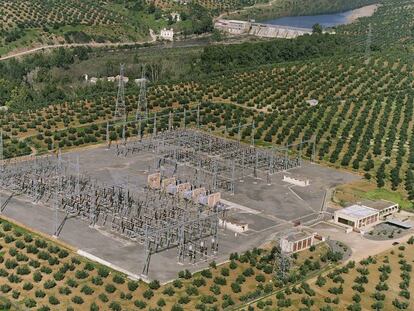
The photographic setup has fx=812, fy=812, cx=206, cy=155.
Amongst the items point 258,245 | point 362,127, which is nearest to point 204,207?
point 258,245

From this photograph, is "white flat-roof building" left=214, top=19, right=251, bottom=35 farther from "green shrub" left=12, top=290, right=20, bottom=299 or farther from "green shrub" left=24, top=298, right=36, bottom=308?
"green shrub" left=24, top=298, right=36, bottom=308

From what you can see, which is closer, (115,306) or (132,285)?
(115,306)

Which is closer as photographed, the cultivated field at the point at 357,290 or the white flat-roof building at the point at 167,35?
the cultivated field at the point at 357,290

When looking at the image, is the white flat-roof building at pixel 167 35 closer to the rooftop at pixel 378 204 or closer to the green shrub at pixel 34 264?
the rooftop at pixel 378 204

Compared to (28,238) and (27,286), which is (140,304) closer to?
(27,286)

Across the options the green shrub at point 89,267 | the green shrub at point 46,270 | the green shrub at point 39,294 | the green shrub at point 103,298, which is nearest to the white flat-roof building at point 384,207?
the green shrub at point 89,267

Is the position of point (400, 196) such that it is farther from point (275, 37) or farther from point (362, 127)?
point (275, 37)

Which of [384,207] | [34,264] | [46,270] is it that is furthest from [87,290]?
[384,207]
